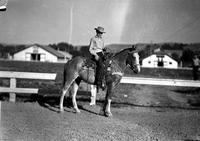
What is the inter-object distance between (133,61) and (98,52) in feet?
3.74

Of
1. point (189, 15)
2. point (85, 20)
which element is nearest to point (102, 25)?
point (85, 20)

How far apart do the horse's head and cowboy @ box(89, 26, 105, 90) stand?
2.85ft

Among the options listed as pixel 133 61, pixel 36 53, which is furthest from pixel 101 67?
pixel 36 53

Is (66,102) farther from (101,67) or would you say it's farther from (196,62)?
(196,62)

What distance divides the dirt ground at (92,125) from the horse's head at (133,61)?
152 cm

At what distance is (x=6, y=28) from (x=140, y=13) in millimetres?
3717

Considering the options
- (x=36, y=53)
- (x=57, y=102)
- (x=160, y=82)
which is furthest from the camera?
(x=36, y=53)

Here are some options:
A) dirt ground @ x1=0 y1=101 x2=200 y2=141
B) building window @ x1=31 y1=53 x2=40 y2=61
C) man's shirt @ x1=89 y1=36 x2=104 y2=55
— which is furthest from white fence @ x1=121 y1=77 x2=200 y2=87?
building window @ x1=31 y1=53 x2=40 y2=61

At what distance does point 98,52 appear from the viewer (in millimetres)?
8336

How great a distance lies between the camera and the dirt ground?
Answer: 5.71 metres

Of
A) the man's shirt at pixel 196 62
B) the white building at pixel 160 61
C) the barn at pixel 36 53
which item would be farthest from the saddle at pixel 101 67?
the barn at pixel 36 53

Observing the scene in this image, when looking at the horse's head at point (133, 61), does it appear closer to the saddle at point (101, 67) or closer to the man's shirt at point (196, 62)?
the saddle at point (101, 67)

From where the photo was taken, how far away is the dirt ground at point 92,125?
5711 millimetres

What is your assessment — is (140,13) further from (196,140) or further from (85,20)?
(196,140)
